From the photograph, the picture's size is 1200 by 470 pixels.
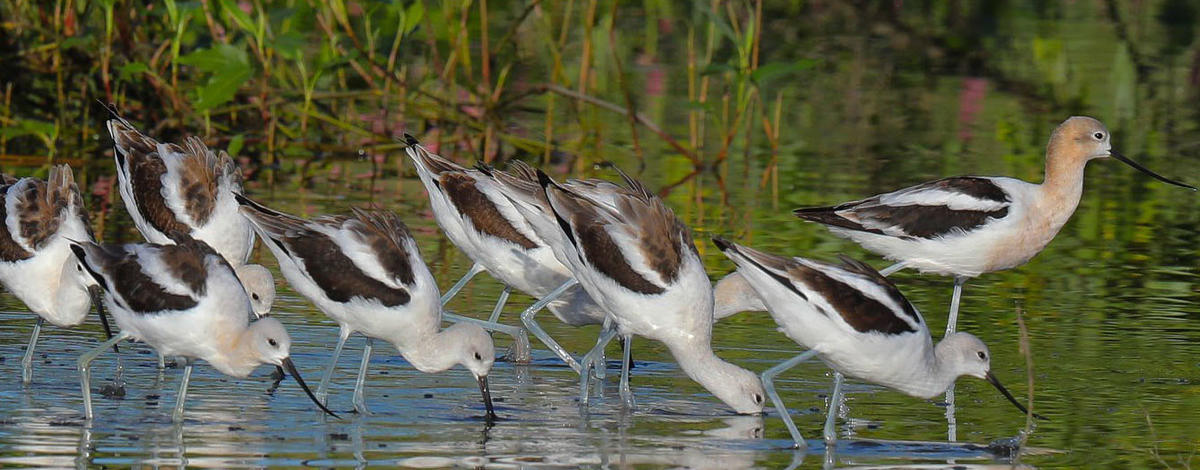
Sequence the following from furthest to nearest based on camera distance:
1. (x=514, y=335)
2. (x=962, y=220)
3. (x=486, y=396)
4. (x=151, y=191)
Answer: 1. (x=151, y=191)
2. (x=962, y=220)
3. (x=514, y=335)
4. (x=486, y=396)

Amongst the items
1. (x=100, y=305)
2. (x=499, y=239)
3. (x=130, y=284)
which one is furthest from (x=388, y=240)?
(x=100, y=305)

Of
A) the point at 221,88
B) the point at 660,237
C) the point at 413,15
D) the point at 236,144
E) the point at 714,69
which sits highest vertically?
the point at 660,237

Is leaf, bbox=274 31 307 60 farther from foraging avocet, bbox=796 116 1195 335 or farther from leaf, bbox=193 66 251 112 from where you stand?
foraging avocet, bbox=796 116 1195 335

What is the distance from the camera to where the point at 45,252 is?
8.29 metres

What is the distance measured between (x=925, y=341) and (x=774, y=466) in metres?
0.97

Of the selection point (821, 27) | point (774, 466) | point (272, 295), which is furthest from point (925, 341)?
point (821, 27)

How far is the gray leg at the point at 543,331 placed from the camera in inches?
346

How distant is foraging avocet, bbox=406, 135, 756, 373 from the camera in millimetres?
9172

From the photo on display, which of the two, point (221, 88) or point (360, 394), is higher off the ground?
point (360, 394)

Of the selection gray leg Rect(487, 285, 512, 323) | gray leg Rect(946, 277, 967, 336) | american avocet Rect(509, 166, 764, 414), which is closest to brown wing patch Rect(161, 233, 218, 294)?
american avocet Rect(509, 166, 764, 414)

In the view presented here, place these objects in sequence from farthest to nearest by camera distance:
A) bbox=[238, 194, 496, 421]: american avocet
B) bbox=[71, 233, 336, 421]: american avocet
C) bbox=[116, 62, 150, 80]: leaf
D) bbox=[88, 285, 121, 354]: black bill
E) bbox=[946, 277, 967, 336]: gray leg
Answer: bbox=[116, 62, 150, 80]: leaf, bbox=[946, 277, 967, 336]: gray leg, bbox=[88, 285, 121, 354]: black bill, bbox=[238, 194, 496, 421]: american avocet, bbox=[71, 233, 336, 421]: american avocet

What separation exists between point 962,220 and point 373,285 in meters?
3.10

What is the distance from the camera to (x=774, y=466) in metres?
6.77

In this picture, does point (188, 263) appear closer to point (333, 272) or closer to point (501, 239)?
point (333, 272)
